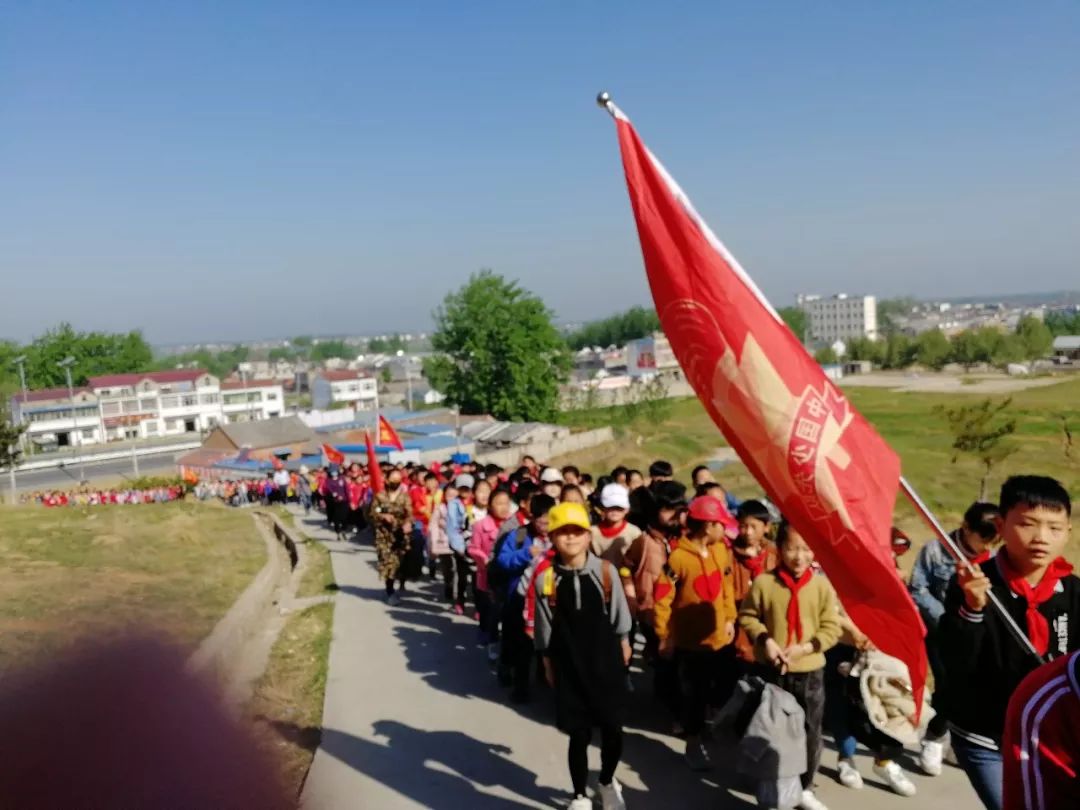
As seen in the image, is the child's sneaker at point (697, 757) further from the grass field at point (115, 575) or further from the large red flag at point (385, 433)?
the large red flag at point (385, 433)

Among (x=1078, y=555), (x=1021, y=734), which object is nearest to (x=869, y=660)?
(x=1021, y=734)

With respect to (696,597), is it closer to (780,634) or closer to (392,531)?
(780,634)

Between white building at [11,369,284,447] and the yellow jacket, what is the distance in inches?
3032

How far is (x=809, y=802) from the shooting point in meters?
4.60

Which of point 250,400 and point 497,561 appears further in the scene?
point 250,400

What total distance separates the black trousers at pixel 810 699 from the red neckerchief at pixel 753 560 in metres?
1.04

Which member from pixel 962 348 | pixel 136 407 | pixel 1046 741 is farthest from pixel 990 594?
pixel 962 348

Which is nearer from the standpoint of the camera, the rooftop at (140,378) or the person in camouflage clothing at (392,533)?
the person in camouflage clothing at (392,533)

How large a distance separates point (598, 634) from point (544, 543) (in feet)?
6.73

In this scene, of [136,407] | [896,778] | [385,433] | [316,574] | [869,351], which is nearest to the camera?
[896,778]

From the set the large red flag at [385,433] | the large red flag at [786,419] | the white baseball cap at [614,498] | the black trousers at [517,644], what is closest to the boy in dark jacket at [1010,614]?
the large red flag at [786,419]

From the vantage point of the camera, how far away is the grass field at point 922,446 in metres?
29.0

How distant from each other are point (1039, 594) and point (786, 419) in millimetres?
1127

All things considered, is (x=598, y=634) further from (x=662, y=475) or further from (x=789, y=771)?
(x=662, y=475)
